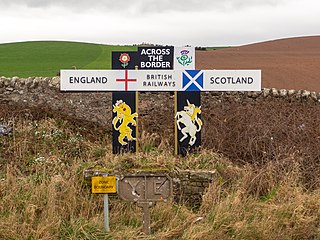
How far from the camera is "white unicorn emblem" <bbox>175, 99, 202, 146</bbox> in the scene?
820 cm

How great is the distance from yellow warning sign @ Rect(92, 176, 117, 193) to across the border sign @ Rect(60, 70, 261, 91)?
2694 millimetres

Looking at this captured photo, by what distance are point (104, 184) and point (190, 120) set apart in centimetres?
300

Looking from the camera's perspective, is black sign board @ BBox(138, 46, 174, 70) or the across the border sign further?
black sign board @ BBox(138, 46, 174, 70)

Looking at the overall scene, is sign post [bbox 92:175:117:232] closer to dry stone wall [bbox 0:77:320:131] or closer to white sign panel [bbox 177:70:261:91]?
white sign panel [bbox 177:70:261:91]

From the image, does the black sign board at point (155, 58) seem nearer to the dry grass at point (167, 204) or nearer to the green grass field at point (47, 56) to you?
the dry grass at point (167, 204)

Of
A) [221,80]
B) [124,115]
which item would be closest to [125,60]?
[124,115]

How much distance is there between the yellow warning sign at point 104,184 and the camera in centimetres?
552

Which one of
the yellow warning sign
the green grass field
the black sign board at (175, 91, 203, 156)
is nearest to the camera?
the yellow warning sign

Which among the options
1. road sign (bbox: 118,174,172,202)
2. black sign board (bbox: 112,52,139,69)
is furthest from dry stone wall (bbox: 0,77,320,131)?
road sign (bbox: 118,174,172,202)

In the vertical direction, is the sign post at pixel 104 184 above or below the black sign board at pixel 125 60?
below

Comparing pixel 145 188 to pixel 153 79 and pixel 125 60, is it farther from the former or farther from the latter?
pixel 125 60

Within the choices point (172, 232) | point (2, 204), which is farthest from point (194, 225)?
point (2, 204)

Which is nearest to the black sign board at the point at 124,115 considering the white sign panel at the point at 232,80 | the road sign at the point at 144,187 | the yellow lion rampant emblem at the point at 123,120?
the yellow lion rampant emblem at the point at 123,120

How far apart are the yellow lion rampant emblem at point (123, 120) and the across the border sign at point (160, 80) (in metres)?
0.39
